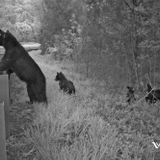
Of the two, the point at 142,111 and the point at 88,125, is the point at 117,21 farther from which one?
the point at 88,125

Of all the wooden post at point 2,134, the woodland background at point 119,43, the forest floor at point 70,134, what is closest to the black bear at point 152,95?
the woodland background at point 119,43

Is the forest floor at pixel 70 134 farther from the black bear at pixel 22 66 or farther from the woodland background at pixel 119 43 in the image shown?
the woodland background at pixel 119 43

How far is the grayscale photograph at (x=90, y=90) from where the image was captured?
362cm

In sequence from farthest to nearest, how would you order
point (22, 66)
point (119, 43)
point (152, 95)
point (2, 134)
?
1. point (119, 43)
2. point (152, 95)
3. point (22, 66)
4. point (2, 134)

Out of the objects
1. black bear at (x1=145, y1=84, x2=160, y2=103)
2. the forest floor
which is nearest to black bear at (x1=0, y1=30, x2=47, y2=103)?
the forest floor

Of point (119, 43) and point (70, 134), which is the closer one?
point (70, 134)

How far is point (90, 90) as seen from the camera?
9.51 meters

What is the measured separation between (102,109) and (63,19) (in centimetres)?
1406

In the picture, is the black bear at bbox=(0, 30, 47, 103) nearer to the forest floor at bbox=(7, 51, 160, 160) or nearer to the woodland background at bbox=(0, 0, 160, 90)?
the forest floor at bbox=(7, 51, 160, 160)

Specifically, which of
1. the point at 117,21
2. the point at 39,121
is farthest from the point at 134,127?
the point at 117,21

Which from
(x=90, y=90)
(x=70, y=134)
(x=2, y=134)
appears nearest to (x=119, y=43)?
(x=90, y=90)

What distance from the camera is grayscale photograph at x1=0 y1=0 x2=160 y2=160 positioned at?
143 inches

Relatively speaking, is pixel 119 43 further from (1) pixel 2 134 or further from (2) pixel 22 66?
(1) pixel 2 134

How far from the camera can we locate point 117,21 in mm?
10734
